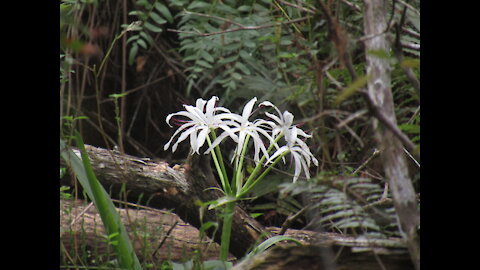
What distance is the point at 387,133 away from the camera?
2.62 ft

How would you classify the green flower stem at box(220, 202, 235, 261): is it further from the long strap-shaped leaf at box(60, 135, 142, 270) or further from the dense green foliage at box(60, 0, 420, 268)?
the long strap-shaped leaf at box(60, 135, 142, 270)

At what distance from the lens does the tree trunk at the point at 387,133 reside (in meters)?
0.78

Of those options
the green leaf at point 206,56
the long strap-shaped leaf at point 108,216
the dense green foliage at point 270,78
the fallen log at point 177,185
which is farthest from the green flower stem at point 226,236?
the green leaf at point 206,56

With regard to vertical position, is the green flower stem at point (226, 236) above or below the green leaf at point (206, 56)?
below

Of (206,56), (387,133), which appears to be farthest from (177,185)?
(387,133)

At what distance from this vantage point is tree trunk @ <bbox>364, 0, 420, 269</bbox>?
0.78 metres

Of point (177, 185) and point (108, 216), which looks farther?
point (177, 185)

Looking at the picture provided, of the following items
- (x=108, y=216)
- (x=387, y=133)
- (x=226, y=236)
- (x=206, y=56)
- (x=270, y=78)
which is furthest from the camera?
(x=206, y=56)

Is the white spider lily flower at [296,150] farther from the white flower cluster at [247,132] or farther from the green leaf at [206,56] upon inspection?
the green leaf at [206,56]

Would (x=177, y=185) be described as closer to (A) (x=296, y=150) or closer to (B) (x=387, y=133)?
(A) (x=296, y=150)

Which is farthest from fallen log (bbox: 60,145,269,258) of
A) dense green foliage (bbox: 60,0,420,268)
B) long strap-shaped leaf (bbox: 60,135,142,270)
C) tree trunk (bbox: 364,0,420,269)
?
tree trunk (bbox: 364,0,420,269)

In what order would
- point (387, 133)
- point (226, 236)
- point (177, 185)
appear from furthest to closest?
point (177, 185)
point (226, 236)
point (387, 133)
